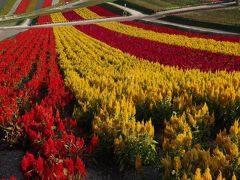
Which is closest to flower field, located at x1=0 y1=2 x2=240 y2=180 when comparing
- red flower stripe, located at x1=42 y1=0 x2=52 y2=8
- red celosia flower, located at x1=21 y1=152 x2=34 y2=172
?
red celosia flower, located at x1=21 y1=152 x2=34 y2=172

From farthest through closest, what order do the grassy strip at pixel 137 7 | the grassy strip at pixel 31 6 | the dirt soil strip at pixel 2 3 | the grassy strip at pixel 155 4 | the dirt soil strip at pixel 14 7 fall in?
1. the dirt soil strip at pixel 2 3
2. the grassy strip at pixel 31 6
3. the dirt soil strip at pixel 14 7
4. the grassy strip at pixel 155 4
5. the grassy strip at pixel 137 7

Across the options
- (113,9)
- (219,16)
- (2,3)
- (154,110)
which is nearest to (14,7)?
(2,3)

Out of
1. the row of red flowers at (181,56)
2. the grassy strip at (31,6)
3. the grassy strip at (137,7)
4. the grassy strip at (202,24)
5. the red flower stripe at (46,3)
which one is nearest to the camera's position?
the row of red flowers at (181,56)

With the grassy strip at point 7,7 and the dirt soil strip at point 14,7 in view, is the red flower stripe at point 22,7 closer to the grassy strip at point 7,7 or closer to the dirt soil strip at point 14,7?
the dirt soil strip at point 14,7

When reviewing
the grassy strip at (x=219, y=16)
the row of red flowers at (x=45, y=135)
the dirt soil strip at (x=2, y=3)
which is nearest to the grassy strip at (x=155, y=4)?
the grassy strip at (x=219, y=16)

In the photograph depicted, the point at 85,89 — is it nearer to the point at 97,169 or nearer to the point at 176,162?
the point at 97,169

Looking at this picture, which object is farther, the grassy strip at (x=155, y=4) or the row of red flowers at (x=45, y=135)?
the grassy strip at (x=155, y=4)

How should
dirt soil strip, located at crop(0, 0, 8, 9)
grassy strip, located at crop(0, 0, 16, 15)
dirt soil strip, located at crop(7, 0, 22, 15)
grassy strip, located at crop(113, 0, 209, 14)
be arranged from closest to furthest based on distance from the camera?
grassy strip, located at crop(113, 0, 209, 14)
grassy strip, located at crop(0, 0, 16, 15)
dirt soil strip, located at crop(7, 0, 22, 15)
dirt soil strip, located at crop(0, 0, 8, 9)

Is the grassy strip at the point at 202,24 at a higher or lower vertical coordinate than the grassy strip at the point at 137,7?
lower

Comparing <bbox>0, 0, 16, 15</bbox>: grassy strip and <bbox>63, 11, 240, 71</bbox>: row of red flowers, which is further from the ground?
<bbox>0, 0, 16, 15</bbox>: grassy strip

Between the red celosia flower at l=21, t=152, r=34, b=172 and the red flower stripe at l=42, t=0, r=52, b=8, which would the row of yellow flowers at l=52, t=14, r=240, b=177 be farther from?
the red flower stripe at l=42, t=0, r=52, b=8

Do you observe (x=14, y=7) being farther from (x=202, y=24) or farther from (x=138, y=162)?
(x=138, y=162)

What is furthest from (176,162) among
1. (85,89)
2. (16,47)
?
(16,47)

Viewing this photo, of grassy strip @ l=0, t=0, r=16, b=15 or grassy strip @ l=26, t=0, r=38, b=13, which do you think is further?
grassy strip @ l=26, t=0, r=38, b=13
